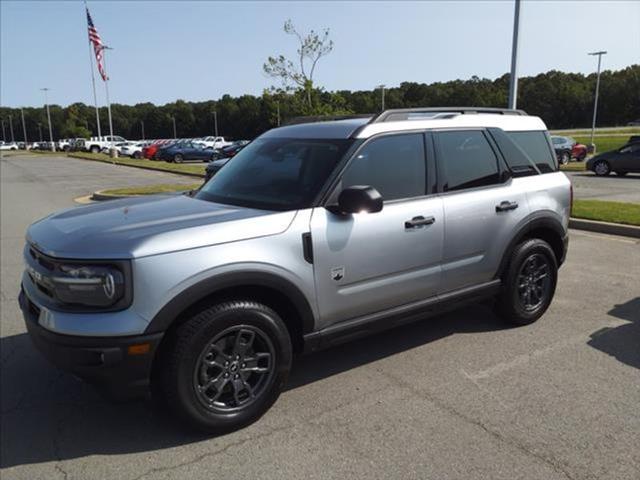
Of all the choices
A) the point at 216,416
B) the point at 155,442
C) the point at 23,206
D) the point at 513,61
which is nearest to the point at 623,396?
the point at 216,416

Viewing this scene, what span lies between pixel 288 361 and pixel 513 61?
11.8 metres

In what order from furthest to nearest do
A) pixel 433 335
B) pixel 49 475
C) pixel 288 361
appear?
1. pixel 433 335
2. pixel 288 361
3. pixel 49 475

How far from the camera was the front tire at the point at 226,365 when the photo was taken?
9.67 feet

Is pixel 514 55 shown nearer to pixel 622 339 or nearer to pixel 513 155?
pixel 513 155

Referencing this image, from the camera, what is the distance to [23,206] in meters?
13.6

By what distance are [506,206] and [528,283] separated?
0.84 m

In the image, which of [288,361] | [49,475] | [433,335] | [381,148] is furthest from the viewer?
[433,335]

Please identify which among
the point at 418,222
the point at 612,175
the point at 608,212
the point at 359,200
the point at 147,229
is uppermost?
the point at 359,200

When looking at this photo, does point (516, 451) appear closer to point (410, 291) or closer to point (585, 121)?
point (410, 291)

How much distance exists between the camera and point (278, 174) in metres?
3.89

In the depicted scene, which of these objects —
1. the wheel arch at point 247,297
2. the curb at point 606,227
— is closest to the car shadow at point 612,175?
the curb at point 606,227

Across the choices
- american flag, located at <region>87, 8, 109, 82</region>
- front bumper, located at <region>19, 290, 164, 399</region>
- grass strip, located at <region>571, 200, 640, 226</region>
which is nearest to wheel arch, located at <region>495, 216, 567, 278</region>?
front bumper, located at <region>19, 290, 164, 399</region>

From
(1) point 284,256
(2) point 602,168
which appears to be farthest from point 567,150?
(1) point 284,256

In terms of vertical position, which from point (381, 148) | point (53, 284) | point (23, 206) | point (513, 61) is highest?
point (513, 61)
